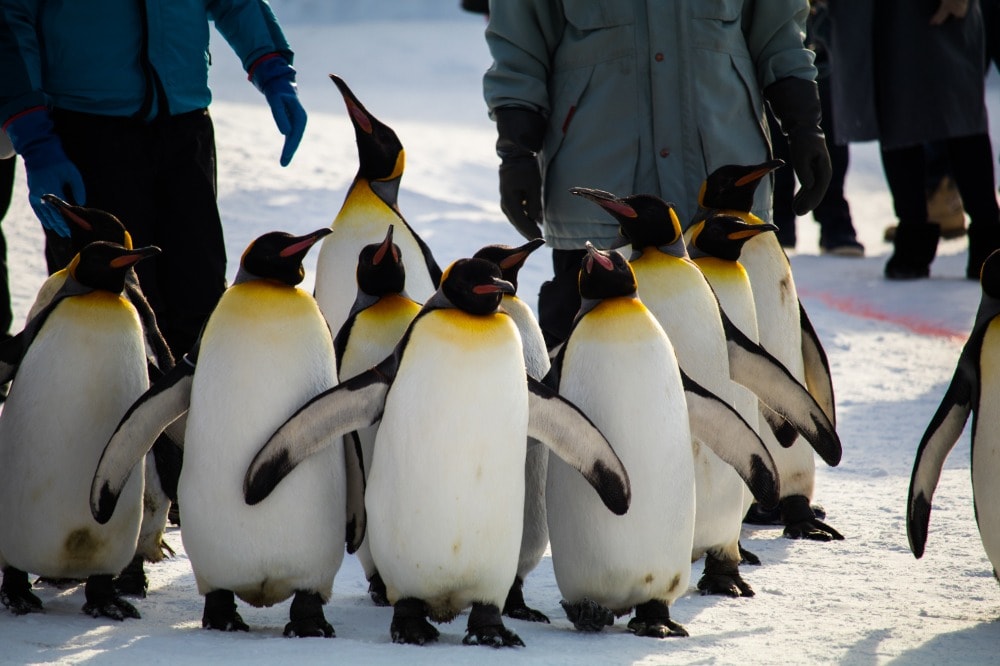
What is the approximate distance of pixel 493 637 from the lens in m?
2.42

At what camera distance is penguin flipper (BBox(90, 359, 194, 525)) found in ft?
8.30

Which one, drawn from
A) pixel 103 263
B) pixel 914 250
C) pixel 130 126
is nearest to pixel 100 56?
pixel 130 126

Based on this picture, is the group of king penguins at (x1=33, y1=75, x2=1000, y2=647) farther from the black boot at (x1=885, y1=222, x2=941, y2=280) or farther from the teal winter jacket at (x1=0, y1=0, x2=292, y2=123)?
the black boot at (x1=885, y1=222, x2=941, y2=280)

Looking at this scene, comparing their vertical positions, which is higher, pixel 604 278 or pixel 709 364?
pixel 604 278

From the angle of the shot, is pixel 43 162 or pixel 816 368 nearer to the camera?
pixel 43 162

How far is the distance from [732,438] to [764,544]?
836 mm

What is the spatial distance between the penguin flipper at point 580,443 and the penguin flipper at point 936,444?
693 mm

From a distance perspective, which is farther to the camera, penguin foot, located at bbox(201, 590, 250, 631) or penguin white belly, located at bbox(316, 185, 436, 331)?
penguin white belly, located at bbox(316, 185, 436, 331)

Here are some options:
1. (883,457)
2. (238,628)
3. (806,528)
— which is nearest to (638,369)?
(238,628)

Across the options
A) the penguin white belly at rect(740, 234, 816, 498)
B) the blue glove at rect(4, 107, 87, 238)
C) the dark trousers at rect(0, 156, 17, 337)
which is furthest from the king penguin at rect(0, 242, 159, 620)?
the dark trousers at rect(0, 156, 17, 337)

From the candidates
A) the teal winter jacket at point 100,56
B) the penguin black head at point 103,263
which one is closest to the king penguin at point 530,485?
the penguin black head at point 103,263

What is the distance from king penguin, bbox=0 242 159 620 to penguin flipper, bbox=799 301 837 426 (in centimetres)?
181

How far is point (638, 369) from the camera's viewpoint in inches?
102

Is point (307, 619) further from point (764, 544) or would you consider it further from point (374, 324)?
point (764, 544)
